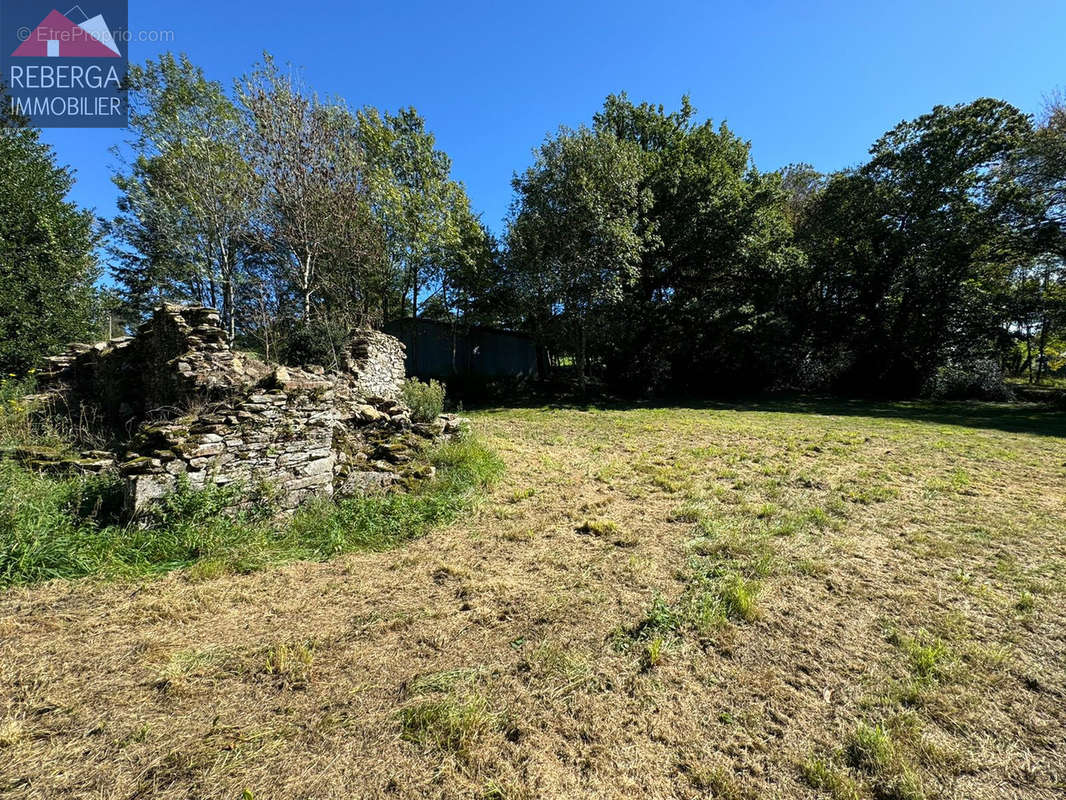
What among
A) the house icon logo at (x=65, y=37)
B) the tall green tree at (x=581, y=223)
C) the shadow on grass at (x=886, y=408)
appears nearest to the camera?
the house icon logo at (x=65, y=37)

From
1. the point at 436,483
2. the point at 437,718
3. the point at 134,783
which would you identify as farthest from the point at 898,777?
the point at 436,483

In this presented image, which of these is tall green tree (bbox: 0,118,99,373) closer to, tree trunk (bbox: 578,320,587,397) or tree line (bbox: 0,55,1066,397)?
tree line (bbox: 0,55,1066,397)

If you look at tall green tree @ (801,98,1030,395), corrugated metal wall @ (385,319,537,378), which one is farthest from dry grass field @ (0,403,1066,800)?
tall green tree @ (801,98,1030,395)

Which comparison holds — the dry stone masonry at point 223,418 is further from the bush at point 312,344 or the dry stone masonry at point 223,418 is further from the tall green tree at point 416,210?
the tall green tree at point 416,210

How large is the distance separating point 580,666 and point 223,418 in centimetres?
443

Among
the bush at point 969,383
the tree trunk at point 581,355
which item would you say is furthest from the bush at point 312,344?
the bush at point 969,383

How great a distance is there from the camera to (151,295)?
1839 centimetres

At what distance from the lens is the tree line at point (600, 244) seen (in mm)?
11688

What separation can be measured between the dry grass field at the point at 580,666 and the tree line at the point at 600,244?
9169 millimetres

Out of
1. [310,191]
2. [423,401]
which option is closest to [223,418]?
[423,401]

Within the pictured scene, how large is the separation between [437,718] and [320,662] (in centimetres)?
97

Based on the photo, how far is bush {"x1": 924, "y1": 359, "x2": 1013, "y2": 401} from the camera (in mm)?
16781

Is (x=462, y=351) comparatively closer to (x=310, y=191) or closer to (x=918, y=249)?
(x=310, y=191)

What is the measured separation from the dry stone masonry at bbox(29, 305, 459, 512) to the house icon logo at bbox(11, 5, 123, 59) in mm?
7197
